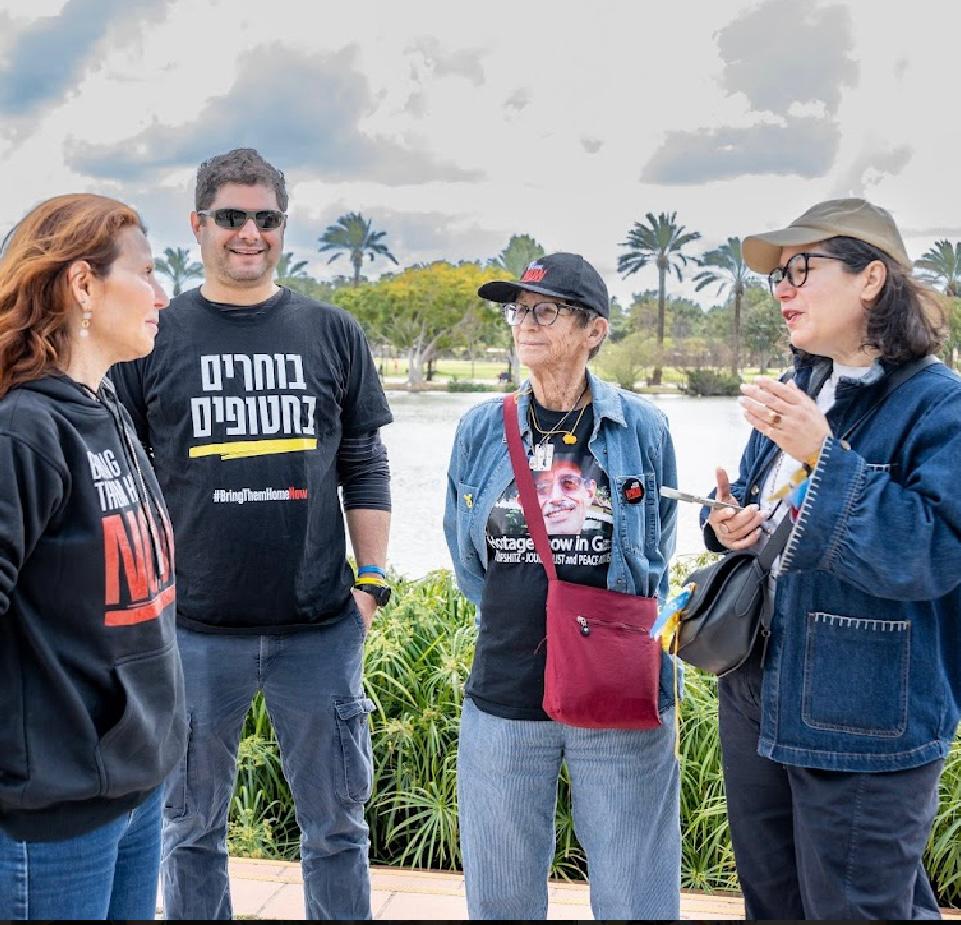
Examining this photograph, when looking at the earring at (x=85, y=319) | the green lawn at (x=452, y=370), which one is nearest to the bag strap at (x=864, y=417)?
the earring at (x=85, y=319)

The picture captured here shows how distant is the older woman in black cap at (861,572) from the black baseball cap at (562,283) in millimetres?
433

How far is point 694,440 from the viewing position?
723 centimetres

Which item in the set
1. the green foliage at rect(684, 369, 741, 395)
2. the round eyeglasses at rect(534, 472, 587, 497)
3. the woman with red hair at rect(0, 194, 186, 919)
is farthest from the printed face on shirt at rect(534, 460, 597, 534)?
the green foliage at rect(684, 369, 741, 395)

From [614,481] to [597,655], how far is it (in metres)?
0.37

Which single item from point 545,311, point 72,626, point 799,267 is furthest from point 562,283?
point 72,626

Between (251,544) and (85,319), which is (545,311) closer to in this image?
(251,544)

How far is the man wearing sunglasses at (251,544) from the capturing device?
2.48 meters

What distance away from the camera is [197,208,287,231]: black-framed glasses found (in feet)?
8.45

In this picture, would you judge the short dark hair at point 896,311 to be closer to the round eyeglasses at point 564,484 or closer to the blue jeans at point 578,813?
the round eyeglasses at point 564,484

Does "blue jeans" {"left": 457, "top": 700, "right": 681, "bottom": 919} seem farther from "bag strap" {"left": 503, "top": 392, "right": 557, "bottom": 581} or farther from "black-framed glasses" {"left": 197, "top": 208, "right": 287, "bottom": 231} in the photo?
"black-framed glasses" {"left": 197, "top": 208, "right": 287, "bottom": 231}

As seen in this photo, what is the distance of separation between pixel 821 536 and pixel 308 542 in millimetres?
1254

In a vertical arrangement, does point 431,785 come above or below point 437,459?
below

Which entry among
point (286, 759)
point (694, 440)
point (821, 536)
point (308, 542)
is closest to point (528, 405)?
point (308, 542)

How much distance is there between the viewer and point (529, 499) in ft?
7.29
